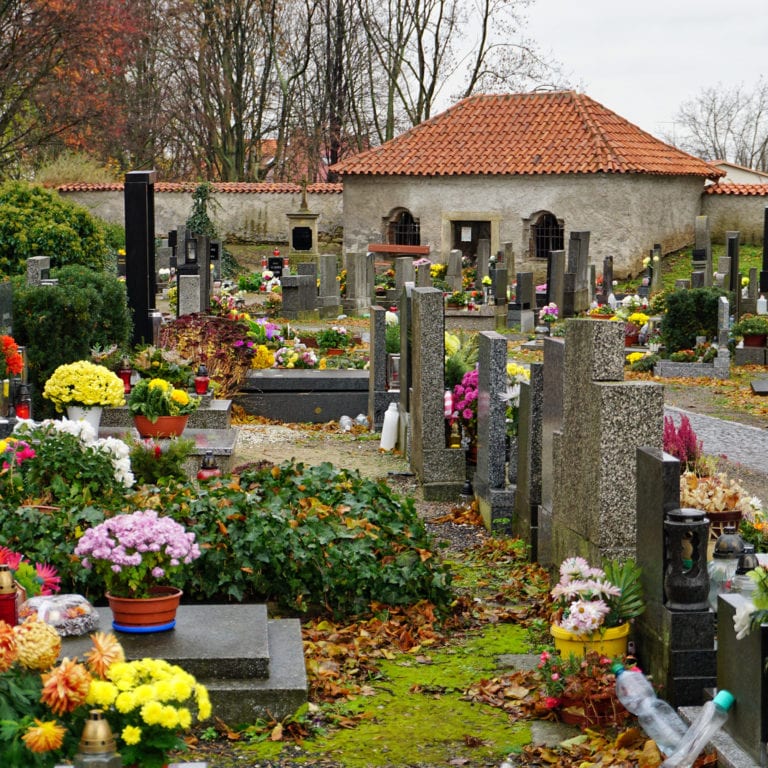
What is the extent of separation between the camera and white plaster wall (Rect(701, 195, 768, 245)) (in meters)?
35.8

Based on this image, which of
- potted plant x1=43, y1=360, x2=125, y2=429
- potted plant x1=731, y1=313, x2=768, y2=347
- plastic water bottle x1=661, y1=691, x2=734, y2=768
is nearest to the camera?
plastic water bottle x1=661, y1=691, x2=734, y2=768

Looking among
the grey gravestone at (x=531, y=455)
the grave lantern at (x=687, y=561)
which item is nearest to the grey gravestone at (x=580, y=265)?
the grey gravestone at (x=531, y=455)

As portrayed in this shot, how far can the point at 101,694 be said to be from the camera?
12.7 feet

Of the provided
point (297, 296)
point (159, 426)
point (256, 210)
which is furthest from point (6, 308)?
point (256, 210)

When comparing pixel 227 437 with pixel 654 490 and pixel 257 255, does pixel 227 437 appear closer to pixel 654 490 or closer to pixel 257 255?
pixel 654 490

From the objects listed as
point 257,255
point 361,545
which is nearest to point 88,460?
point 361,545

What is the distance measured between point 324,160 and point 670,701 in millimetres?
A: 42288

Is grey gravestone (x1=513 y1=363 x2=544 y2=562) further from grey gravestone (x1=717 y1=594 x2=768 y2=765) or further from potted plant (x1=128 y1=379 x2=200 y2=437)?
potted plant (x1=128 y1=379 x2=200 y2=437)

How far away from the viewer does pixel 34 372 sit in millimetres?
12469

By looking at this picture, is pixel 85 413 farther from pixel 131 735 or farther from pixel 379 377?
pixel 131 735

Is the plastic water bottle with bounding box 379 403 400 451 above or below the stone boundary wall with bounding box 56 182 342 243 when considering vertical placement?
below

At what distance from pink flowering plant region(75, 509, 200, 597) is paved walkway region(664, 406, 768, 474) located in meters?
6.61

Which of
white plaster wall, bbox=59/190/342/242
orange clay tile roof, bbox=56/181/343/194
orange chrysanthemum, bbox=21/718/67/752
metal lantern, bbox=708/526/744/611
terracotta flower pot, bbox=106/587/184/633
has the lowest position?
terracotta flower pot, bbox=106/587/184/633

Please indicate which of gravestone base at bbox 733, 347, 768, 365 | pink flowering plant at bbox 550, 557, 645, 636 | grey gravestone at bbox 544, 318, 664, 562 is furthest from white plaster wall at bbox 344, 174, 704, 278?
pink flowering plant at bbox 550, 557, 645, 636
